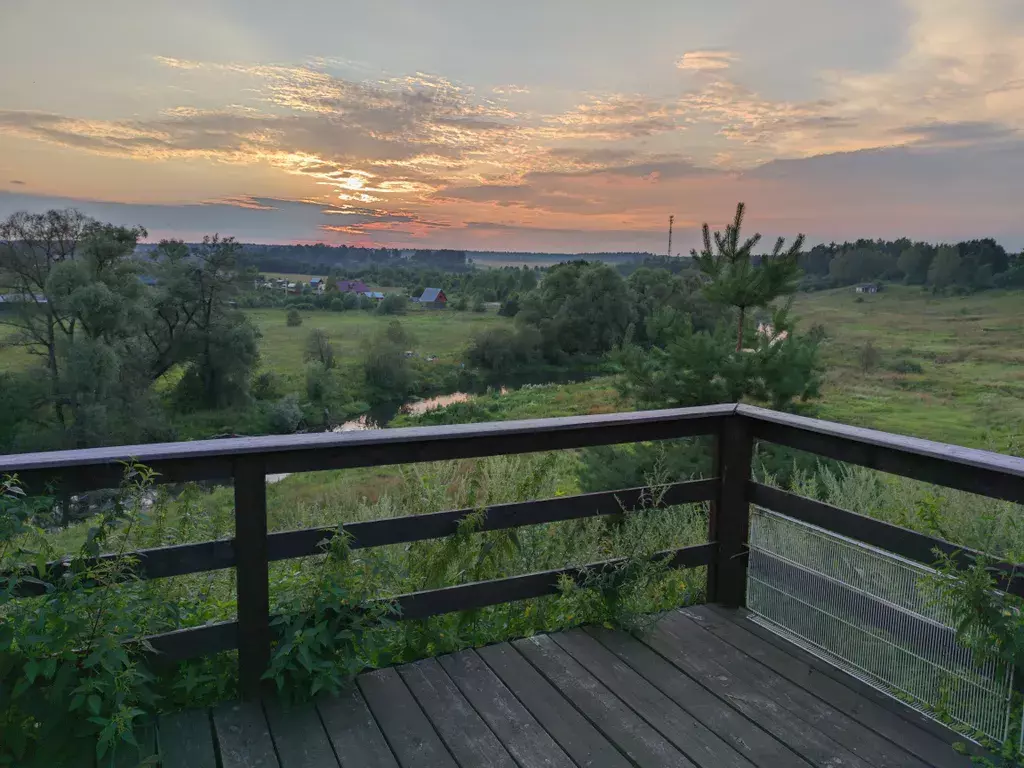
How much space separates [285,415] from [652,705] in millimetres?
27056

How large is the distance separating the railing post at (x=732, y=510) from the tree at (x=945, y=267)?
54.4 feet

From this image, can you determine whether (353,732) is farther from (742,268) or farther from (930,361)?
(930,361)

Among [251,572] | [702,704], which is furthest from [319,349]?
[702,704]

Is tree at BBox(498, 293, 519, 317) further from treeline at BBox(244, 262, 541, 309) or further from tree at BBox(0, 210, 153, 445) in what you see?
tree at BBox(0, 210, 153, 445)

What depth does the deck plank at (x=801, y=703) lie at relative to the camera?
196cm

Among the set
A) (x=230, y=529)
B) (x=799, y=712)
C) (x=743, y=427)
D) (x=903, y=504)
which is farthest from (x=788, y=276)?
(x=230, y=529)

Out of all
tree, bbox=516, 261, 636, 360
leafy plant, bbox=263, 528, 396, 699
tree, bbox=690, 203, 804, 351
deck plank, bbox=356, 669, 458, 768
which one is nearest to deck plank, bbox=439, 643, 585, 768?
deck plank, bbox=356, 669, 458, 768

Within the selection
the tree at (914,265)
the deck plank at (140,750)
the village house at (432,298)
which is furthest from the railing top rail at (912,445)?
the village house at (432,298)

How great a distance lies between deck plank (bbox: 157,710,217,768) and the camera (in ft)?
6.09

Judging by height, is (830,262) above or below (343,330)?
above

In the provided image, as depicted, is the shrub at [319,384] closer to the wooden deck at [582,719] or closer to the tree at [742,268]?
the tree at [742,268]

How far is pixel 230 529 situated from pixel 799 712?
7.66 ft

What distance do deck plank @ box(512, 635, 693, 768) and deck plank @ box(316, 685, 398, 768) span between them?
65cm

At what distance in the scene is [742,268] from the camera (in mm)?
7676
